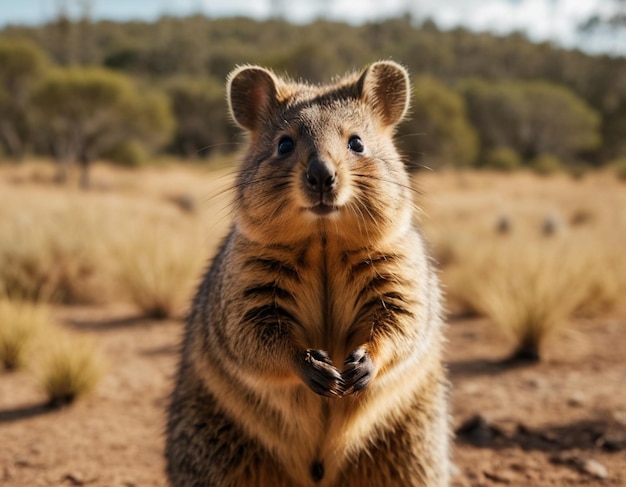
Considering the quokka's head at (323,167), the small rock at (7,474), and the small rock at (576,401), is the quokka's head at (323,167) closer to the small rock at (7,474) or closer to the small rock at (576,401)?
the small rock at (7,474)

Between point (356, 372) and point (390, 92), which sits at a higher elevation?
point (390, 92)

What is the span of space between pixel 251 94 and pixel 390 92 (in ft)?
2.89

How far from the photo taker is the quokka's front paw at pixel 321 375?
287cm

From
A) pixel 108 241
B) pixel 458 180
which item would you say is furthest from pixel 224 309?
pixel 458 180

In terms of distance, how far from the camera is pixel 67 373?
5.81 metres

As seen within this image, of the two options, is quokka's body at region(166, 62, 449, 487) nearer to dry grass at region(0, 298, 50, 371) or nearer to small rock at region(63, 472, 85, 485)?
small rock at region(63, 472, 85, 485)

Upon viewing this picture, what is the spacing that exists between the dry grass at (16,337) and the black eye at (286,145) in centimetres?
475

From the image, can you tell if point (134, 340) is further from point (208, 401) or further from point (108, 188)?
point (108, 188)

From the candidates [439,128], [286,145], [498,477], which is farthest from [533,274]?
[439,128]

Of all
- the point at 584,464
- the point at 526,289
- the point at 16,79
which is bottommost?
the point at 584,464

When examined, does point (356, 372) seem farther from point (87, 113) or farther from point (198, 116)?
point (198, 116)

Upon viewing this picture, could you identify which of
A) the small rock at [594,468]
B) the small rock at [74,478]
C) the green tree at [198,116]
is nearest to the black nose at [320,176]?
the small rock at [74,478]

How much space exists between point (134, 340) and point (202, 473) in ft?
16.1

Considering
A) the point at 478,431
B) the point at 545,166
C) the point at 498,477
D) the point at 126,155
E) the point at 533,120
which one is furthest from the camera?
the point at 533,120
